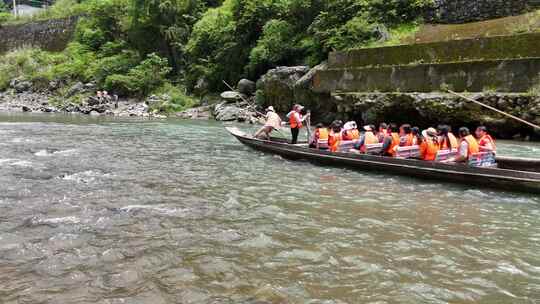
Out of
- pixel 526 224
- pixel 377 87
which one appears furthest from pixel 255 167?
pixel 377 87

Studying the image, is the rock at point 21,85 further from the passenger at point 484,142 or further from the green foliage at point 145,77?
the passenger at point 484,142

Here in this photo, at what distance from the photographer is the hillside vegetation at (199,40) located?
23219mm

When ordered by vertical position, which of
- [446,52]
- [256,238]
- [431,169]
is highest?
[446,52]

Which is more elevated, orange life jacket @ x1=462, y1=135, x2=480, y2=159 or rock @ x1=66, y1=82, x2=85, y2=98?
rock @ x1=66, y1=82, x2=85, y2=98

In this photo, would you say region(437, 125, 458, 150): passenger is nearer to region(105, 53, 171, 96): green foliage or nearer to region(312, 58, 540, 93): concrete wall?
region(312, 58, 540, 93): concrete wall

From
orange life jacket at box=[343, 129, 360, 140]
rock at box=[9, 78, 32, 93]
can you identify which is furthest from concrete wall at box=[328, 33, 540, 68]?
rock at box=[9, 78, 32, 93]

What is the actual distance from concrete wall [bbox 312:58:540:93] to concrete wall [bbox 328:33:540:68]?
483 millimetres

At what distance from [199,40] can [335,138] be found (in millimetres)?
23336

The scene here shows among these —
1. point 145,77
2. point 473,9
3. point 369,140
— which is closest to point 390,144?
point 369,140

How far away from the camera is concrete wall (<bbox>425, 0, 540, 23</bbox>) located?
2038 cm

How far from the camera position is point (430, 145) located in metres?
9.39

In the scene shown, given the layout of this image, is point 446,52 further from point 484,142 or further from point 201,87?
point 201,87

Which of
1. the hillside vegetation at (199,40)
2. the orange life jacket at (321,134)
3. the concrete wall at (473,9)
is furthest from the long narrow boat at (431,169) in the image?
the concrete wall at (473,9)

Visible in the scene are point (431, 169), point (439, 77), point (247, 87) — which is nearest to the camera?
point (431, 169)
